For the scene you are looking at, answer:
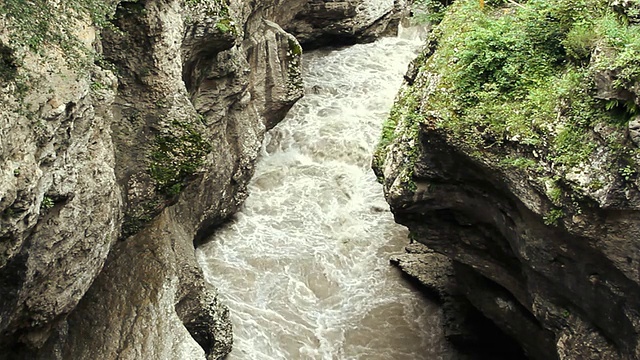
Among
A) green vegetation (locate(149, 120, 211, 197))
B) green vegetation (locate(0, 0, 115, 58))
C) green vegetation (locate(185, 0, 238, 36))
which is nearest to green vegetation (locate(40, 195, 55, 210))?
green vegetation (locate(0, 0, 115, 58))

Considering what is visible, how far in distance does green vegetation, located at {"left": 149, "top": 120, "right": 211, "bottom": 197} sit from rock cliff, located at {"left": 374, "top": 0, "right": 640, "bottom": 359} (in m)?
3.69

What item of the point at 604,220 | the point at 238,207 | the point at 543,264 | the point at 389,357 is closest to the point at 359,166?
the point at 238,207

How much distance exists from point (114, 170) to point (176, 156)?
1262mm

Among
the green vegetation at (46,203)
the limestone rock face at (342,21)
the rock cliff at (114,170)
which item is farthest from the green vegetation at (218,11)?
the limestone rock face at (342,21)

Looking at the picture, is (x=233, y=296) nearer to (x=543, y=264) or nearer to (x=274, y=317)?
(x=274, y=317)

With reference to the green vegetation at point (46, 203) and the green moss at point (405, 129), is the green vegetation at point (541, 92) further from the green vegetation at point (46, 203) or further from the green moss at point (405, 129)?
the green vegetation at point (46, 203)

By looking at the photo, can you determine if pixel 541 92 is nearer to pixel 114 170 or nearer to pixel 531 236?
pixel 531 236

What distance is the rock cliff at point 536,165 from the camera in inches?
336

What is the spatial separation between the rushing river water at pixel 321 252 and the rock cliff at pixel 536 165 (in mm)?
3348

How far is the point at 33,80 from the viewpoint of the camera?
659 centimetres

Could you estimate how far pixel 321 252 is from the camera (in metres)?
17.2

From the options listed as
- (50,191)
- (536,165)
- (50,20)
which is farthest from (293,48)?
(50,191)

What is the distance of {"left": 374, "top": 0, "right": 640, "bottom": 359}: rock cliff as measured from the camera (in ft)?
28.0

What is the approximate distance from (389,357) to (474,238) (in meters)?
3.72
